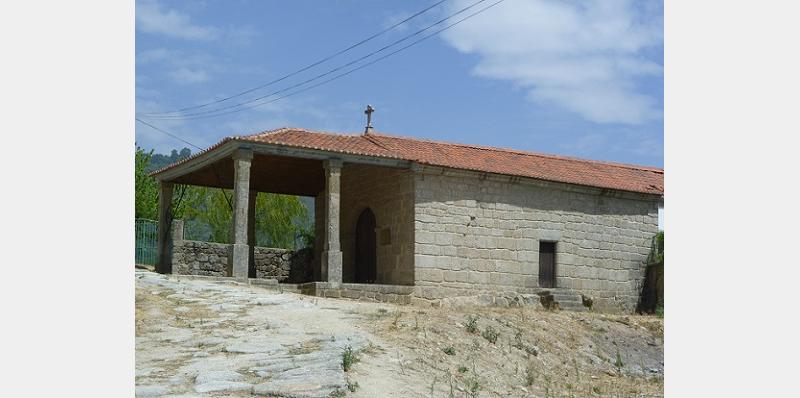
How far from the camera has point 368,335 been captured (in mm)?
11602

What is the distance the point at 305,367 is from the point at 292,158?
35.8ft

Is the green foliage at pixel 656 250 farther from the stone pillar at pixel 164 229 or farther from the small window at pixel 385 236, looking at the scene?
the stone pillar at pixel 164 229

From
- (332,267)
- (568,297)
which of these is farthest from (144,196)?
(568,297)

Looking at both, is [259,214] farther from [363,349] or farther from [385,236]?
[363,349]

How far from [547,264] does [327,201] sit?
5.64 m

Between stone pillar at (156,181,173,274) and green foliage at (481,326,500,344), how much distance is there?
32.5 ft

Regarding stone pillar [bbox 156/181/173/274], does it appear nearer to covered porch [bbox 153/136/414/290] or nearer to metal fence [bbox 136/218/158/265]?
covered porch [bbox 153/136/414/290]

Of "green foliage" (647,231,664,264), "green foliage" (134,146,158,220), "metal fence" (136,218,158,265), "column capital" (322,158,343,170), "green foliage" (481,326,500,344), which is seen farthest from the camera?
"green foliage" (134,146,158,220)

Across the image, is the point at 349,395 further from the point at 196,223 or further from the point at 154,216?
the point at 196,223

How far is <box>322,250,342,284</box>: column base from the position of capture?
18.0m

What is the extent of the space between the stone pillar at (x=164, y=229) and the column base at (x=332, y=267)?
477 cm

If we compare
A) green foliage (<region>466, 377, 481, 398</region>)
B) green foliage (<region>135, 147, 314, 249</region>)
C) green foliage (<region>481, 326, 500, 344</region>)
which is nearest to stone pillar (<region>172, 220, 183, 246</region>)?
green foliage (<region>481, 326, 500, 344</region>)

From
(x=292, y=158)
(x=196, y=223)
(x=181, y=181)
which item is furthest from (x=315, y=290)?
(x=196, y=223)

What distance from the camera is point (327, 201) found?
1850cm
